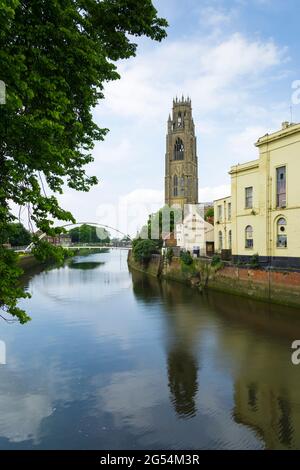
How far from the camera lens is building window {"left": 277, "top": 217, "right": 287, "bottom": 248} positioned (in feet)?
104

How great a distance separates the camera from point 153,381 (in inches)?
595

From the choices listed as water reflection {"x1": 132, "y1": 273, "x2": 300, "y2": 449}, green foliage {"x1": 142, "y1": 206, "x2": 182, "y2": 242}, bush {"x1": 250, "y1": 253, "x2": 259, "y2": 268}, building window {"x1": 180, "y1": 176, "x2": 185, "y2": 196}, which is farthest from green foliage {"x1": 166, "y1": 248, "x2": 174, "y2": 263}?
building window {"x1": 180, "y1": 176, "x2": 185, "y2": 196}

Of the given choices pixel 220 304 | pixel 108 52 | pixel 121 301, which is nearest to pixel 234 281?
pixel 220 304

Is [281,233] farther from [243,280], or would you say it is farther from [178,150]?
[178,150]

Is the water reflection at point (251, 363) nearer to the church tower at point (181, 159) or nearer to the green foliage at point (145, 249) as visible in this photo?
the green foliage at point (145, 249)

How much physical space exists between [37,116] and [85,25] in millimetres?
3192

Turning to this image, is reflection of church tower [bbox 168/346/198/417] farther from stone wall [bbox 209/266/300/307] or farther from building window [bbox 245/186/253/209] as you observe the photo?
building window [bbox 245/186/253/209]

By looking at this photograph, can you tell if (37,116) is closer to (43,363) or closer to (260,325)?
(43,363)

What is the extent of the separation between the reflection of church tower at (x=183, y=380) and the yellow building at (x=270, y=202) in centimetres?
1596

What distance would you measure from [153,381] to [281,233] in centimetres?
2146

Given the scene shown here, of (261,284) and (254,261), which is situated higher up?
(254,261)
